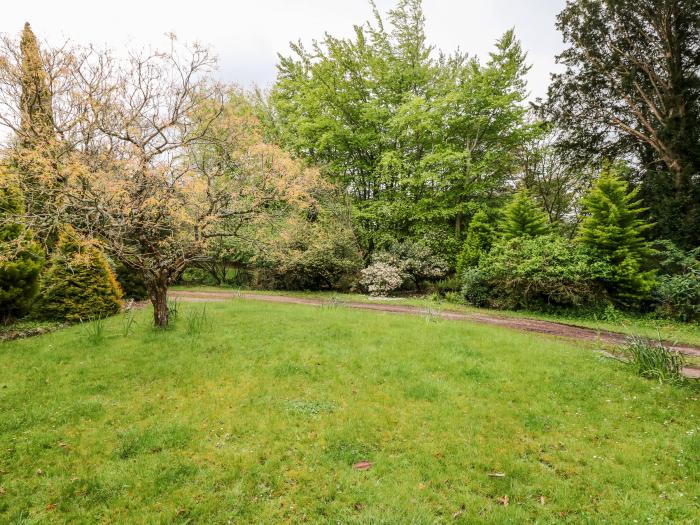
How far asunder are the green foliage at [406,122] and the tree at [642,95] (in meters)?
2.72

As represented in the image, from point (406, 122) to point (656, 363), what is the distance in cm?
1776

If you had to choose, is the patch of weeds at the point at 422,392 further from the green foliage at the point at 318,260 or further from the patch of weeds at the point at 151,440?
the green foliage at the point at 318,260

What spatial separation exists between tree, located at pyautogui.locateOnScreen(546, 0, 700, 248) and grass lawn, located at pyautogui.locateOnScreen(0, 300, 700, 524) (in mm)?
12719

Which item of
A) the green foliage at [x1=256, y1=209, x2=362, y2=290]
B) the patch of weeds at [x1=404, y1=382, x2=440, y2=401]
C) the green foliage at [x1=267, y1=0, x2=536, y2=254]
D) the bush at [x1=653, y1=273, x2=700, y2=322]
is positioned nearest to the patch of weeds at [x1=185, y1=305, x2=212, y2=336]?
the patch of weeds at [x1=404, y1=382, x2=440, y2=401]

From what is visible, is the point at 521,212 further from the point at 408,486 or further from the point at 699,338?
the point at 408,486

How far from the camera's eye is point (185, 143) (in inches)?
336

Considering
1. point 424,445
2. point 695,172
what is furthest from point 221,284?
point 695,172

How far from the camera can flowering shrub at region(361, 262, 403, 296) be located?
62.3 feet

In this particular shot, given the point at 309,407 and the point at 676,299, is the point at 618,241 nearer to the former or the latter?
the point at 676,299

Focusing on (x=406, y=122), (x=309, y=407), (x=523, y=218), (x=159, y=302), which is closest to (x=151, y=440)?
(x=309, y=407)

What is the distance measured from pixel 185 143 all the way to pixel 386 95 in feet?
57.7

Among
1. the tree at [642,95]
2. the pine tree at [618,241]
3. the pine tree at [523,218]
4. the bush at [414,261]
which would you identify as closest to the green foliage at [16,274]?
the bush at [414,261]

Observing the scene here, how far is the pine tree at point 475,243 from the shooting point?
19234 millimetres

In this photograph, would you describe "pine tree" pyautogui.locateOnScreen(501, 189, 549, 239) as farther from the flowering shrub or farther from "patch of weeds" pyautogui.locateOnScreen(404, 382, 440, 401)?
"patch of weeds" pyautogui.locateOnScreen(404, 382, 440, 401)
